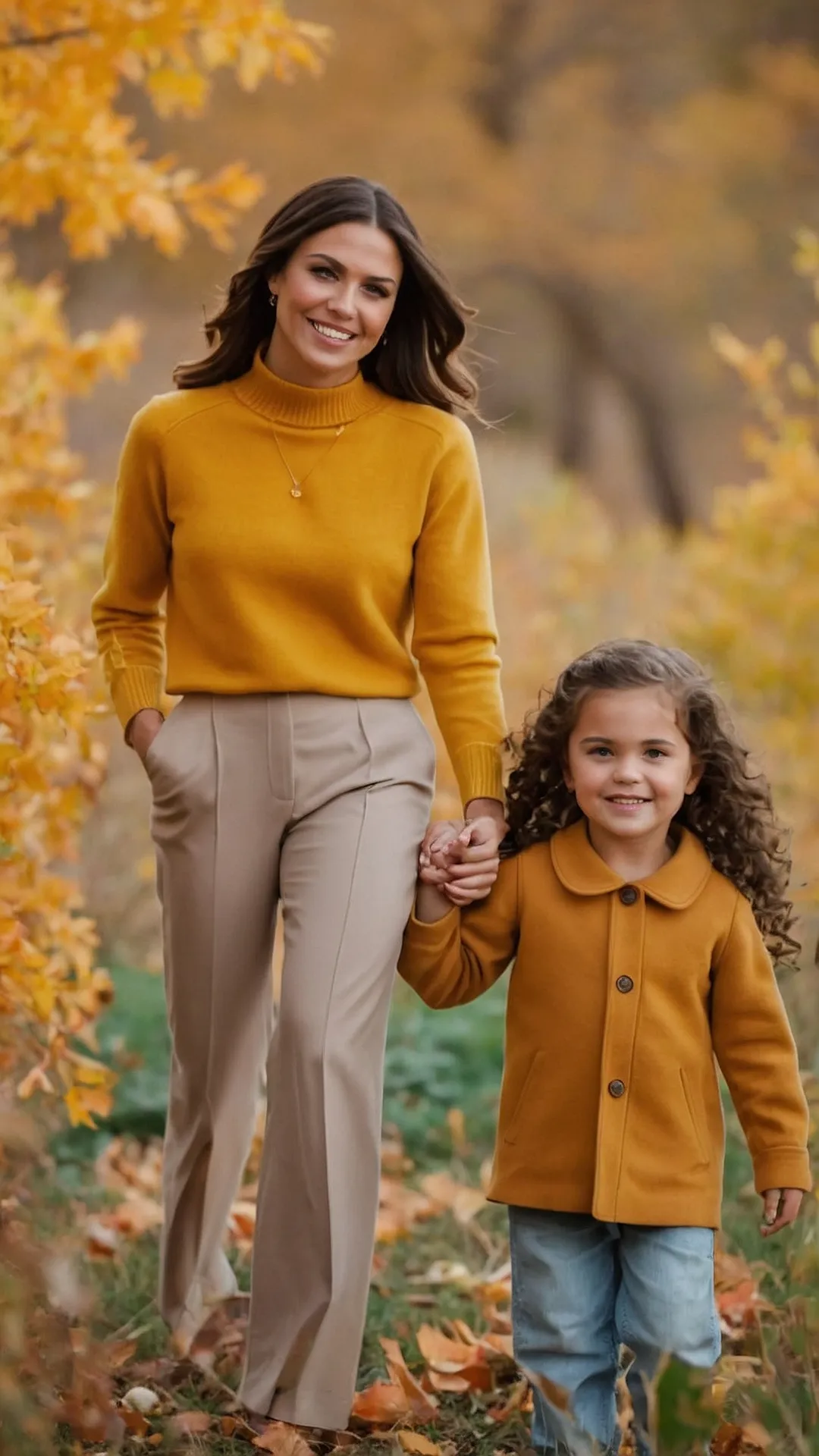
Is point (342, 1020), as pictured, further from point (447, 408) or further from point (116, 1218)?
point (116, 1218)

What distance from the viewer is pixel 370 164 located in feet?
32.2

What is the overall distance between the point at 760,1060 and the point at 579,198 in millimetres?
8571

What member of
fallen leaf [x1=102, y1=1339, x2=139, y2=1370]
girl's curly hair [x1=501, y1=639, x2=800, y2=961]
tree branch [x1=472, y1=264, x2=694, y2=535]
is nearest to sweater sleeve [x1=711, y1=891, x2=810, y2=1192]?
girl's curly hair [x1=501, y1=639, x2=800, y2=961]

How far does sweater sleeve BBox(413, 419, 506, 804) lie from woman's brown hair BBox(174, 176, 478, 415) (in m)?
0.15

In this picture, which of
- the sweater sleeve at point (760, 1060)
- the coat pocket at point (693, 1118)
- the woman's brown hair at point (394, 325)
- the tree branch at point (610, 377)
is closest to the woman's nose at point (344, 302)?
the woman's brown hair at point (394, 325)

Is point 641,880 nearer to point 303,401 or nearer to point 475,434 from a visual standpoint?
point 303,401

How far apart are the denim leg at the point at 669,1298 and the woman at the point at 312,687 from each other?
42 centimetres

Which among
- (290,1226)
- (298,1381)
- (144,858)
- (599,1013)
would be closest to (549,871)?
(599,1013)

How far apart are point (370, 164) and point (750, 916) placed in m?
8.09

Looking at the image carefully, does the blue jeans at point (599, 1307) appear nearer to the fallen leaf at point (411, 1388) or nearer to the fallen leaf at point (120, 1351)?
the fallen leaf at point (411, 1388)

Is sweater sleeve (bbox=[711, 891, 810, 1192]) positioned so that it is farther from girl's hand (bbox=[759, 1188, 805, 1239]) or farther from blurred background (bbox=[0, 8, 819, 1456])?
blurred background (bbox=[0, 8, 819, 1456])

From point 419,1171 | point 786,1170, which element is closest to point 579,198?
point 419,1171

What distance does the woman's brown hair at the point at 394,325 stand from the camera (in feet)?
9.17

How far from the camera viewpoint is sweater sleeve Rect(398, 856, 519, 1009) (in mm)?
2574
